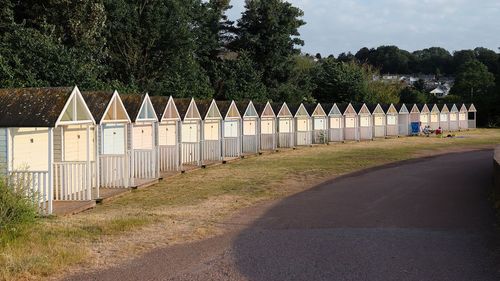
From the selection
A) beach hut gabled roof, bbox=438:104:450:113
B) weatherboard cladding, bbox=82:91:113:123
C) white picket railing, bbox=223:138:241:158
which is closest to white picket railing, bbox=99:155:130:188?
weatherboard cladding, bbox=82:91:113:123

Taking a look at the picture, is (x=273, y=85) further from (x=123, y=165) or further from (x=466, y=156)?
(x=123, y=165)

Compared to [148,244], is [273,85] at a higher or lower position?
higher

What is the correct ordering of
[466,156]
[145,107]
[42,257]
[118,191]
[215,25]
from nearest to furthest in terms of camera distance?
[42,257]
[118,191]
[145,107]
[466,156]
[215,25]

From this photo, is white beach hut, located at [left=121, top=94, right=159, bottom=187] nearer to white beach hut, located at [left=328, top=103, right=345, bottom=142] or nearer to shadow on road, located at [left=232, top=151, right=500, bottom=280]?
shadow on road, located at [left=232, top=151, right=500, bottom=280]

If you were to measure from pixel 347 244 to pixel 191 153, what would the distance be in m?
19.8

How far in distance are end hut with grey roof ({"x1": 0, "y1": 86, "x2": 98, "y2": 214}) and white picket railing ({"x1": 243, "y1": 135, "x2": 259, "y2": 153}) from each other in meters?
19.5

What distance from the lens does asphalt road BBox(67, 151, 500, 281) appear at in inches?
350

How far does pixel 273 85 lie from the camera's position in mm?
62969

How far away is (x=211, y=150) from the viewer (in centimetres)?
3188

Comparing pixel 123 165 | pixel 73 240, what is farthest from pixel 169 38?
pixel 73 240

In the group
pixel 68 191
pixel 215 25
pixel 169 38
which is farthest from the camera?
pixel 215 25

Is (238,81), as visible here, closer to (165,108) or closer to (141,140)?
(165,108)

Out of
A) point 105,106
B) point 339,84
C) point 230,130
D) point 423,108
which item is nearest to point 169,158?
point 105,106

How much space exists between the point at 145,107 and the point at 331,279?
15.4 m
